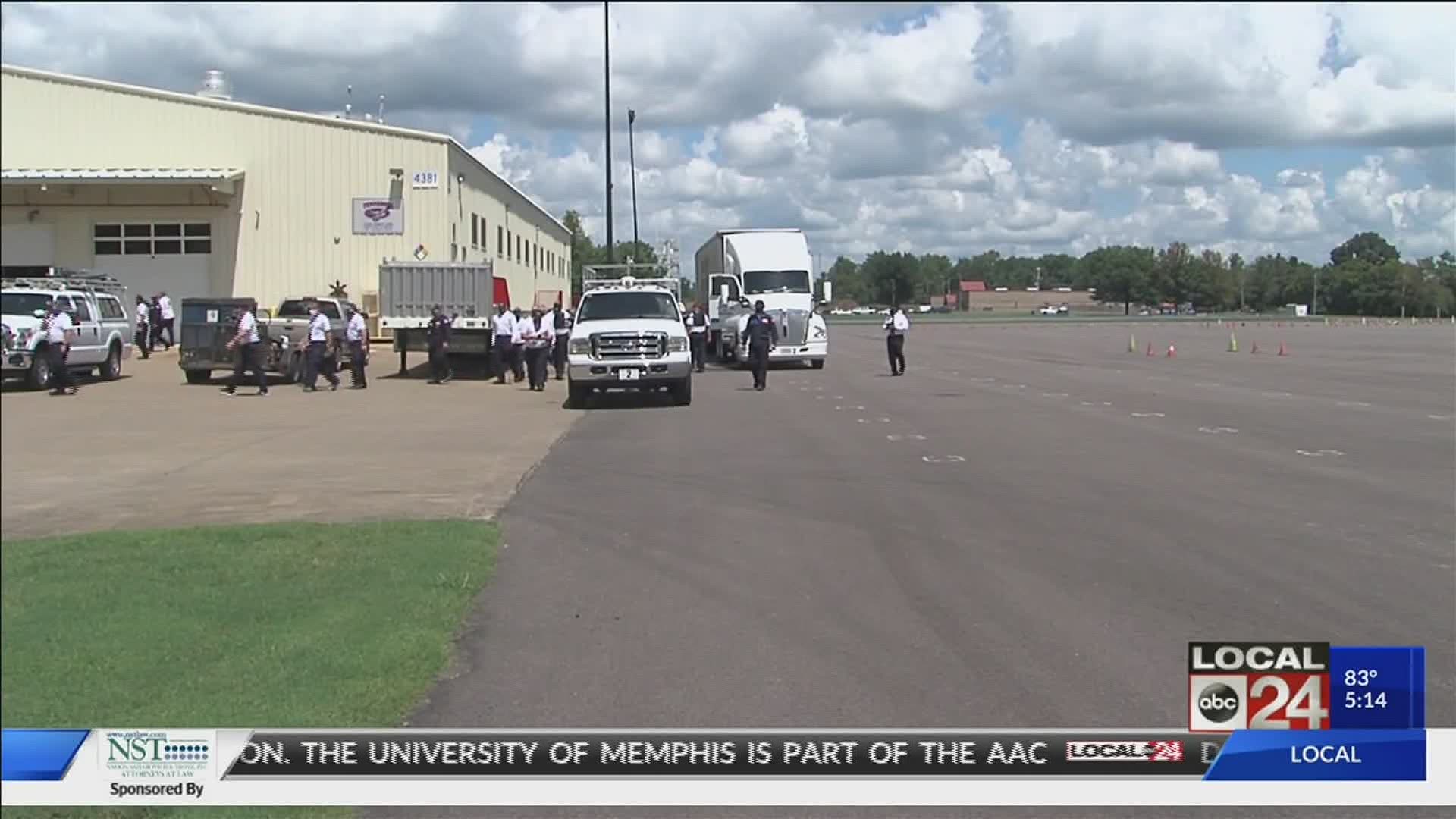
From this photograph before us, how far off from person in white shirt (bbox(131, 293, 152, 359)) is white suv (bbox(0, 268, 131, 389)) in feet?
0.27

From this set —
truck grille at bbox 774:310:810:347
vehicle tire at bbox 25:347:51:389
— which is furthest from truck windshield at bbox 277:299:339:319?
vehicle tire at bbox 25:347:51:389

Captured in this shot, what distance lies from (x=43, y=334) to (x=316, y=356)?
12.9 m

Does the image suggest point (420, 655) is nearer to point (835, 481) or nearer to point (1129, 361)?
point (835, 481)

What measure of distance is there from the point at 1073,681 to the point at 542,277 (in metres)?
69.1

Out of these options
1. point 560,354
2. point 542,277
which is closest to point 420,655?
point 560,354

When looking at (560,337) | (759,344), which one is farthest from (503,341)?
(759,344)

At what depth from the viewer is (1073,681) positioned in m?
6.20

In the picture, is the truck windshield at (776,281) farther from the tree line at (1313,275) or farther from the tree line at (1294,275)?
the tree line at (1313,275)

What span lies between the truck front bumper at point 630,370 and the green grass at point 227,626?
12873 millimetres

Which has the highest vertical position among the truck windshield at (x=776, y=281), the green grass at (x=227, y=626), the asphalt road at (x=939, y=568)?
the truck windshield at (x=776, y=281)

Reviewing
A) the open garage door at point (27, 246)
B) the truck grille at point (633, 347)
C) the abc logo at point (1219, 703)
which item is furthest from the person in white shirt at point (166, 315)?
the truck grille at point (633, 347)

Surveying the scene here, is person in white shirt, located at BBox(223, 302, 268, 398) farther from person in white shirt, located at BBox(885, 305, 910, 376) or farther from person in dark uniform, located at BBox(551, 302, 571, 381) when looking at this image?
person in white shirt, located at BBox(885, 305, 910, 376)

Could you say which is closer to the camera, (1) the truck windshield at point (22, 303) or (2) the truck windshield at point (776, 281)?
(1) the truck windshield at point (22, 303)

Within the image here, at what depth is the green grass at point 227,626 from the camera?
4113 mm
